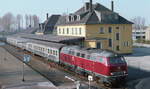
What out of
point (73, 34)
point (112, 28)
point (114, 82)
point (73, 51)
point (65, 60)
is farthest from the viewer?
point (73, 34)

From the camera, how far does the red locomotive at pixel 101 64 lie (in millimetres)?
18281

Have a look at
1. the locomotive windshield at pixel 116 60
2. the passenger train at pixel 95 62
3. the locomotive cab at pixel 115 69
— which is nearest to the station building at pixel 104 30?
the passenger train at pixel 95 62

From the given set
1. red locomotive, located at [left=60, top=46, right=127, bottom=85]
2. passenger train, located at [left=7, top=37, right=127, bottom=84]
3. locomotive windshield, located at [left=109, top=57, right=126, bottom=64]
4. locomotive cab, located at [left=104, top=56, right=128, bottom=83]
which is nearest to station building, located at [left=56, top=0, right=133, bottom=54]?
passenger train, located at [left=7, top=37, right=127, bottom=84]

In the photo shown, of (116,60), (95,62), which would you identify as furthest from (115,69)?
(95,62)

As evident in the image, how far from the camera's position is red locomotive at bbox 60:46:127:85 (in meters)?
18.3

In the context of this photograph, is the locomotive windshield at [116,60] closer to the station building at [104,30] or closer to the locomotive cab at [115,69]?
the locomotive cab at [115,69]

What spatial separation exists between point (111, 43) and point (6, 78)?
27.4 meters

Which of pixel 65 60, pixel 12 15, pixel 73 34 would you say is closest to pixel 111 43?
pixel 73 34

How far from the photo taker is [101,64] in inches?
747

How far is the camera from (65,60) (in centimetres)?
2756

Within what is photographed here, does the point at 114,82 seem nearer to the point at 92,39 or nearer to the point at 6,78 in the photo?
the point at 6,78

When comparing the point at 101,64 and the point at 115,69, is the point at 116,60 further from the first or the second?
the point at 101,64

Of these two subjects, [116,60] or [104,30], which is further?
[104,30]

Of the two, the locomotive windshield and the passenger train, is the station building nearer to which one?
the passenger train
